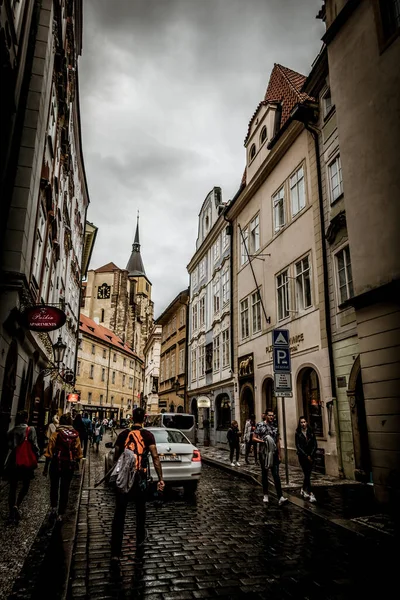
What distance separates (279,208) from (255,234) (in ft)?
9.41

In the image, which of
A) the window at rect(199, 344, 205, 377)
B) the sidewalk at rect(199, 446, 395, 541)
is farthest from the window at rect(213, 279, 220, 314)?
the sidewalk at rect(199, 446, 395, 541)

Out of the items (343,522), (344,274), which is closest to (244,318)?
(344,274)

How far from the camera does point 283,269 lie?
18812 mm

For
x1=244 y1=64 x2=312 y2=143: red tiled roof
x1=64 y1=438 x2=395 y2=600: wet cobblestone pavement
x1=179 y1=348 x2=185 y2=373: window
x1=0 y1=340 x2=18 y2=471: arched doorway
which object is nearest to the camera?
A: x1=64 y1=438 x2=395 y2=600: wet cobblestone pavement

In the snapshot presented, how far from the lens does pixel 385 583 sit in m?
4.61

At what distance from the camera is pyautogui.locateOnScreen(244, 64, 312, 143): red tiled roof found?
20.0m

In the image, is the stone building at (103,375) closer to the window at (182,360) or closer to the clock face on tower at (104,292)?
the clock face on tower at (104,292)

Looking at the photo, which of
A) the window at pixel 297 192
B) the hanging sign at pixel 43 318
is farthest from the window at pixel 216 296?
the hanging sign at pixel 43 318

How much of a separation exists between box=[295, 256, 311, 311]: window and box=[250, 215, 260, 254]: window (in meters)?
5.17

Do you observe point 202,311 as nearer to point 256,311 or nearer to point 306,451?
point 256,311

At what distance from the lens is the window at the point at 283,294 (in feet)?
60.3

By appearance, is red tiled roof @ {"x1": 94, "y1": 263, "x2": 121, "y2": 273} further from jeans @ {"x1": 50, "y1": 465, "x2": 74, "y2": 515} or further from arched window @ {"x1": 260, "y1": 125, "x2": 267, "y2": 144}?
jeans @ {"x1": 50, "y1": 465, "x2": 74, "y2": 515}

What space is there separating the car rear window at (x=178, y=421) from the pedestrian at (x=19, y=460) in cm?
1640

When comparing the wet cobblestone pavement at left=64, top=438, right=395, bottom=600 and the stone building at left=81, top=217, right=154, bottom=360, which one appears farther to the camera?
the stone building at left=81, top=217, right=154, bottom=360
